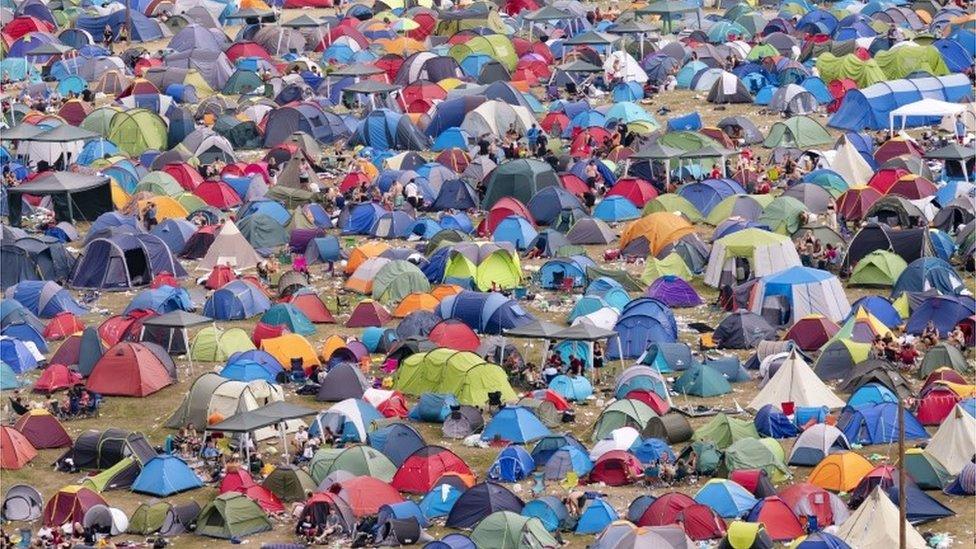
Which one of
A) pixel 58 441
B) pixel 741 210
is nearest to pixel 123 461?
pixel 58 441

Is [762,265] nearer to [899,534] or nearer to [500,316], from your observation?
[500,316]

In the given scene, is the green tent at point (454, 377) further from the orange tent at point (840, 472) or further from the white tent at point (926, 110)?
the white tent at point (926, 110)

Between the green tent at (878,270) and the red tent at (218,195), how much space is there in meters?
18.1

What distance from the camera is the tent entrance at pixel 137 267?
62000 millimetres

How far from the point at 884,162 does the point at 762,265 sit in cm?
1206

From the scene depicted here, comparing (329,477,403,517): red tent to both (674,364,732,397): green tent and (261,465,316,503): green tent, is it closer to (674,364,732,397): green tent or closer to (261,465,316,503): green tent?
(261,465,316,503): green tent

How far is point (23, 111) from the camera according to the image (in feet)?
257

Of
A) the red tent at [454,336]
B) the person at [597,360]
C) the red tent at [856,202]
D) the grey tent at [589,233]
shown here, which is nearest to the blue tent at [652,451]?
the person at [597,360]

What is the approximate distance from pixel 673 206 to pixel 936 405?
56.9 ft

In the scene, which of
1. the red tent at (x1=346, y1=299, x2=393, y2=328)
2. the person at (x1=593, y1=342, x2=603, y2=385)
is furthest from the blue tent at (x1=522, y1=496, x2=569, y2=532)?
the red tent at (x1=346, y1=299, x2=393, y2=328)

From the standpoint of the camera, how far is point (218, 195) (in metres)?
68.8

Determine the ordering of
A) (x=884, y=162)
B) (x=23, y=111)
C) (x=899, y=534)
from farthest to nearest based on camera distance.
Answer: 1. (x=23, y=111)
2. (x=884, y=162)
3. (x=899, y=534)

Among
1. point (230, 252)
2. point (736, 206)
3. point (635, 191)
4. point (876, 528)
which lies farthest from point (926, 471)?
point (230, 252)

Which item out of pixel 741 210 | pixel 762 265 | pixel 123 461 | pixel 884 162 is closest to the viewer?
pixel 123 461
